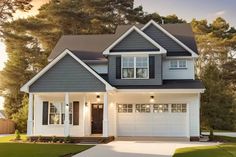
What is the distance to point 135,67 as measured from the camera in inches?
1035

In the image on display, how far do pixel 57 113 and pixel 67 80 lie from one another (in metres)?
2.90

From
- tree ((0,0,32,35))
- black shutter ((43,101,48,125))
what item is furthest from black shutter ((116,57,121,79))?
tree ((0,0,32,35))

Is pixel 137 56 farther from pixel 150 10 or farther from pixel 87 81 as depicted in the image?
pixel 150 10

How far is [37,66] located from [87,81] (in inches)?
777

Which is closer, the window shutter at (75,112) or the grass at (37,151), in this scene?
the grass at (37,151)

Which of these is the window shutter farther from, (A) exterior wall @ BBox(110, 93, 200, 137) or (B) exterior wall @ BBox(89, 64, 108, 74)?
(B) exterior wall @ BBox(89, 64, 108, 74)

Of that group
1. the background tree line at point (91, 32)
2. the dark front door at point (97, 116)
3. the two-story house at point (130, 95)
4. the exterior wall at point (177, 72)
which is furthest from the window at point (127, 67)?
the background tree line at point (91, 32)

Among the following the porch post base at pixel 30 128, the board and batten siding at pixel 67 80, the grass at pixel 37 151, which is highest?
the board and batten siding at pixel 67 80

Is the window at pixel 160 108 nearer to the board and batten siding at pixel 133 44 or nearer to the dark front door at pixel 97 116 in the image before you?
the dark front door at pixel 97 116

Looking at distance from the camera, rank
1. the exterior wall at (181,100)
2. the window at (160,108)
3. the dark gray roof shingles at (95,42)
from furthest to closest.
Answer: the dark gray roof shingles at (95,42) < the window at (160,108) < the exterior wall at (181,100)

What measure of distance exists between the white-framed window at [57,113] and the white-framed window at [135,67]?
412 centimetres

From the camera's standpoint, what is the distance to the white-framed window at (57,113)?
26.2m

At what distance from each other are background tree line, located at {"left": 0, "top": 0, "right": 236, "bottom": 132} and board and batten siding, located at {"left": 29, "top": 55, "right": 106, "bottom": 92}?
9.79 m

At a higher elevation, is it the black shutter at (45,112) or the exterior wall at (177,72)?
the exterior wall at (177,72)
